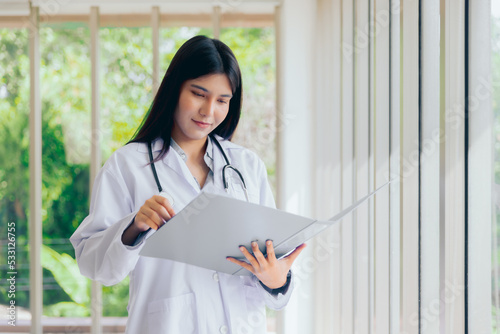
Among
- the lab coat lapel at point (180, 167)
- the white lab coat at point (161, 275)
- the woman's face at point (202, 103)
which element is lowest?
the white lab coat at point (161, 275)

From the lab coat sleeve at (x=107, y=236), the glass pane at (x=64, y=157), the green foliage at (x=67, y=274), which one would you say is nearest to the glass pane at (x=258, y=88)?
the glass pane at (x=64, y=157)

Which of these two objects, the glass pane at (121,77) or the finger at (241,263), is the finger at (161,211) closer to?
the finger at (241,263)

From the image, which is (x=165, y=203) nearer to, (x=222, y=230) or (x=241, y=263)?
(x=222, y=230)

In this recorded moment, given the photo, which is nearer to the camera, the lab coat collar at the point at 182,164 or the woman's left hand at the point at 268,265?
the woman's left hand at the point at 268,265

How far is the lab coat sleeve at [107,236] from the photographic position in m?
1.12

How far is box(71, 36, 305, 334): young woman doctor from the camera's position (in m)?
1.20

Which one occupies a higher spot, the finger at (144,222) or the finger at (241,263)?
the finger at (144,222)

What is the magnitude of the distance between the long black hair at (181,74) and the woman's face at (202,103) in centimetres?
2

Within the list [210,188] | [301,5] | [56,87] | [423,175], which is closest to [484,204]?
[423,175]

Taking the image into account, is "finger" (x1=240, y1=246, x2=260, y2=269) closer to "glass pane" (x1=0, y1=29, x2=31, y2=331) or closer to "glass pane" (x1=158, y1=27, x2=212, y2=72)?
"glass pane" (x1=158, y1=27, x2=212, y2=72)

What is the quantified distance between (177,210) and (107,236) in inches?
7.4

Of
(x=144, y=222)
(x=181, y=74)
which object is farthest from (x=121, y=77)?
(x=144, y=222)

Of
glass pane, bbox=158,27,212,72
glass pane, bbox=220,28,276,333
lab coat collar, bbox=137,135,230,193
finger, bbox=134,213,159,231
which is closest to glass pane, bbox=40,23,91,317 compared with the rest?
glass pane, bbox=158,27,212,72

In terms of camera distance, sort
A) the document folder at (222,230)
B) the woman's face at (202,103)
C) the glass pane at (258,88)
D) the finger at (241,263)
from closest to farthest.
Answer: the document folder at (222,230) < the finger at (241,263) < the woman's face at (202,103) < the glass pane at (258,88)
